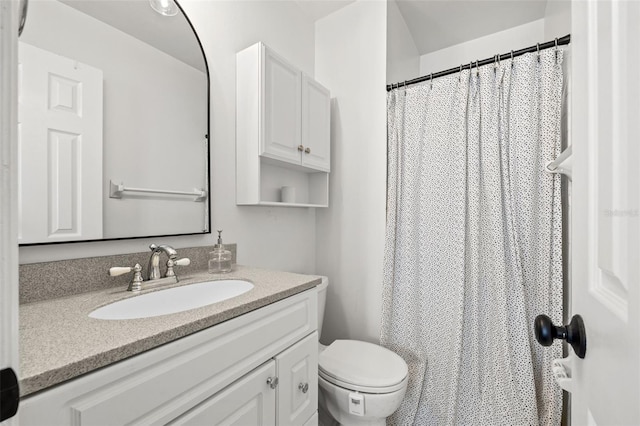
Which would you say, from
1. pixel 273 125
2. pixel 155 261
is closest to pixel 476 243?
pixel 273 125

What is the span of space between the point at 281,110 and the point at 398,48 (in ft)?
3.50

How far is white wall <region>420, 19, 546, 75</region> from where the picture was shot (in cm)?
200

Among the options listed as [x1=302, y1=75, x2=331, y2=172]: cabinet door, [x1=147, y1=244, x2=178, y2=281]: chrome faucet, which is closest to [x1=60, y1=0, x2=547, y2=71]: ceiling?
[x1=302, y1=75, x2=331, y2=172]: cabinet door

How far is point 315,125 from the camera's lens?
5.65ft

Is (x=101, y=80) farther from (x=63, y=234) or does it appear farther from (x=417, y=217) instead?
(x=417, y=217)

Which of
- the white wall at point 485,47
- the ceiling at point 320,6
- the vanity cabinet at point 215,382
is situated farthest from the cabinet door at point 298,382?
the white wall at point 485,47

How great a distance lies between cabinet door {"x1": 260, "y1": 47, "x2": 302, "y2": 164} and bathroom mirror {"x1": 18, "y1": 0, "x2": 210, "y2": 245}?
0.94ft

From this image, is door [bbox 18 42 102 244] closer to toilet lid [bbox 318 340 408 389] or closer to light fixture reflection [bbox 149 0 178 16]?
light fixture reflection [bbox 149 0 178 16]

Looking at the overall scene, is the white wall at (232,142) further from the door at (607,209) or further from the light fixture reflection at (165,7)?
the door at (607,209)

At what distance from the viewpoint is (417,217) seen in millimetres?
1646

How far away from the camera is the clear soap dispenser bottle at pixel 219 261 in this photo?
1.24 meters

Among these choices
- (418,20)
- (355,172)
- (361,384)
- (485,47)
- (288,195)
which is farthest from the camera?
(485,47)

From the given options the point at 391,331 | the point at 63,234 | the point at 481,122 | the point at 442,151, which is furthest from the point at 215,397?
the point at 481,122

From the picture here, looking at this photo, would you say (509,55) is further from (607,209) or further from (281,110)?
(607,209)
